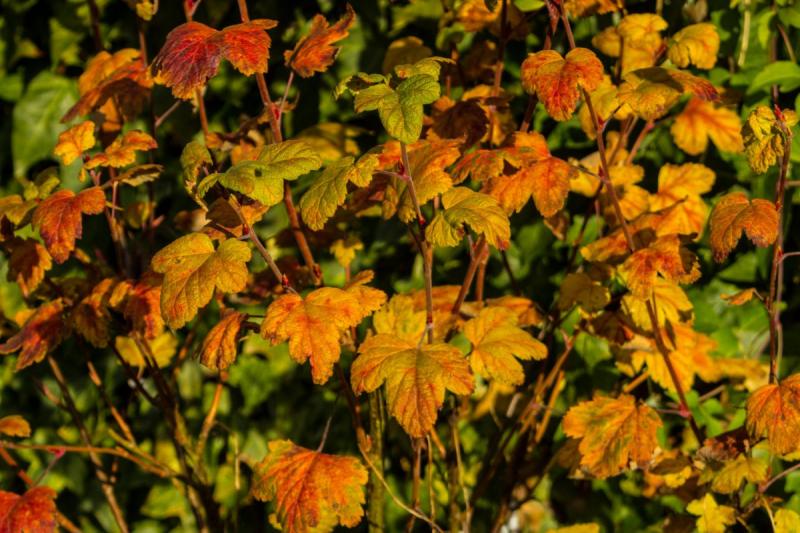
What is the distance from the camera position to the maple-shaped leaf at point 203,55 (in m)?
1.73

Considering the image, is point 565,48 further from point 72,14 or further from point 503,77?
point 72,14

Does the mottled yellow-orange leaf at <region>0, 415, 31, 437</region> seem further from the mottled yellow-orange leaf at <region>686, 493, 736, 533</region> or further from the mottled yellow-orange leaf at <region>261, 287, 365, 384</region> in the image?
the mottled yellow-orange leaf at <region>686, 493, 736, 533</region>

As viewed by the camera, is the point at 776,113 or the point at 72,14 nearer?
the point at 776,113

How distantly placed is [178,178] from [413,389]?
152cm

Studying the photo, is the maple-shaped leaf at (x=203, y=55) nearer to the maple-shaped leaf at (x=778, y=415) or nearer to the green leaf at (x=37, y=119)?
the maple-shaped leaf at (x=778, y=415)

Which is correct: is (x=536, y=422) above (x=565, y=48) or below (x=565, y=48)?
below

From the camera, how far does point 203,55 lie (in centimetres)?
175

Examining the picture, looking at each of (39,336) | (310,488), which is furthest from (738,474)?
(39,336)

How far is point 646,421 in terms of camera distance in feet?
6.45

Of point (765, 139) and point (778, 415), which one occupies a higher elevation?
point (765, 139)

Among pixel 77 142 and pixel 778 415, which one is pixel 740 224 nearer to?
pixel 778 415

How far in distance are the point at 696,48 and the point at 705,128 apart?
0.43 metres

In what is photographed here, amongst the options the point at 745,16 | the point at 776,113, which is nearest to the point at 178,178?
the point at 745,16

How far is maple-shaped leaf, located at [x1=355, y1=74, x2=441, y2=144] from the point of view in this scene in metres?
1.59
